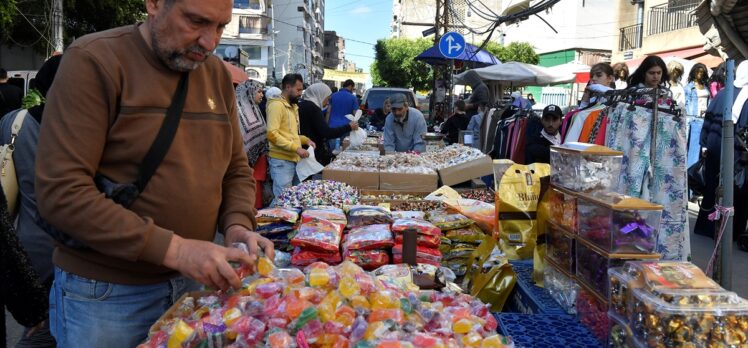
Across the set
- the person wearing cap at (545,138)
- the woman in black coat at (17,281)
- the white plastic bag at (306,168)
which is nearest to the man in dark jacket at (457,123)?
the person wearing cap at (545,138)

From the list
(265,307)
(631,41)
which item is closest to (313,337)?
(265,307)

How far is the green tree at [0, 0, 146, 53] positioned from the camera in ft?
66.4

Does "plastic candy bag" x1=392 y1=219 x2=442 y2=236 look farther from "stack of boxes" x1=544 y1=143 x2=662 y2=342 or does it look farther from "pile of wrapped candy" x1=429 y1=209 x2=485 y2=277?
"stack of boxes" x1=544 y1=143 x2=662 y2=342

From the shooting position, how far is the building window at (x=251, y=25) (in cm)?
7119

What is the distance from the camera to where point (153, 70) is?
176cm

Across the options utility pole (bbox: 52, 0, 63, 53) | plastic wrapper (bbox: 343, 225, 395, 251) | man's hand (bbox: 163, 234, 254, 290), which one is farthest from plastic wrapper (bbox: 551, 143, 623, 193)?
utility pole (bbox: 52, 0, 63, 53)

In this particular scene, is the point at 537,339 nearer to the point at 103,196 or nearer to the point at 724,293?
the point at 724,293

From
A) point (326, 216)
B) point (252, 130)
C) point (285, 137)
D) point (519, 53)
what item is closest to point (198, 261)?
point (326, 216)

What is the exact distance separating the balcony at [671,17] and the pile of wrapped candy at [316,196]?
19993 mm

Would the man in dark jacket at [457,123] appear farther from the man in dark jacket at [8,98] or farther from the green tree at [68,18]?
the green tree at [68,18]

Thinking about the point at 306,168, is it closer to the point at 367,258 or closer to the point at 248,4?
the point at 367,258

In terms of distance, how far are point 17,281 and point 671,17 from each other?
26190 millimetres

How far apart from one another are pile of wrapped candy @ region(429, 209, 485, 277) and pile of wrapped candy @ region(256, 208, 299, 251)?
1.04 meters

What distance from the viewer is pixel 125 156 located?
170 centimetres
